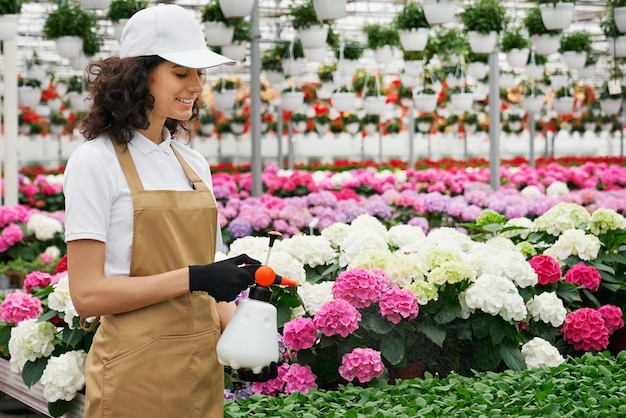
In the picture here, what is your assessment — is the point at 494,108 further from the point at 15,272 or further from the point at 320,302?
the point at 320,302

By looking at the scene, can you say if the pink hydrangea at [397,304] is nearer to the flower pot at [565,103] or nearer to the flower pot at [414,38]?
the flower pot at [414,38]

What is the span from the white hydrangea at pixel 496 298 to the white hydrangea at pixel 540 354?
0.16m

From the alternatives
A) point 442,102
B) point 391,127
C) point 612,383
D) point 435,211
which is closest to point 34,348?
point 612,383

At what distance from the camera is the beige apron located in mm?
1955

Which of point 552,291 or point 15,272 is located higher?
point 552,291

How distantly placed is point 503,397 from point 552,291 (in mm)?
1171

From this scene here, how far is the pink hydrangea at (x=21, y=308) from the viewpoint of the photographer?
3506 millimetres

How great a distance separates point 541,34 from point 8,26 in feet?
15.3

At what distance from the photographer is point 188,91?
6.56 feet

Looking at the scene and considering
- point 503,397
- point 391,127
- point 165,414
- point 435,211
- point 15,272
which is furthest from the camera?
point 391,127

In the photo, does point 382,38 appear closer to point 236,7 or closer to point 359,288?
point 236,7

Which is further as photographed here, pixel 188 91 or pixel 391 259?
pixel 391 259

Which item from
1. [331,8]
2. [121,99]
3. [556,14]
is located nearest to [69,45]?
[331,8]

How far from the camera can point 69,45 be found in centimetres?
859
